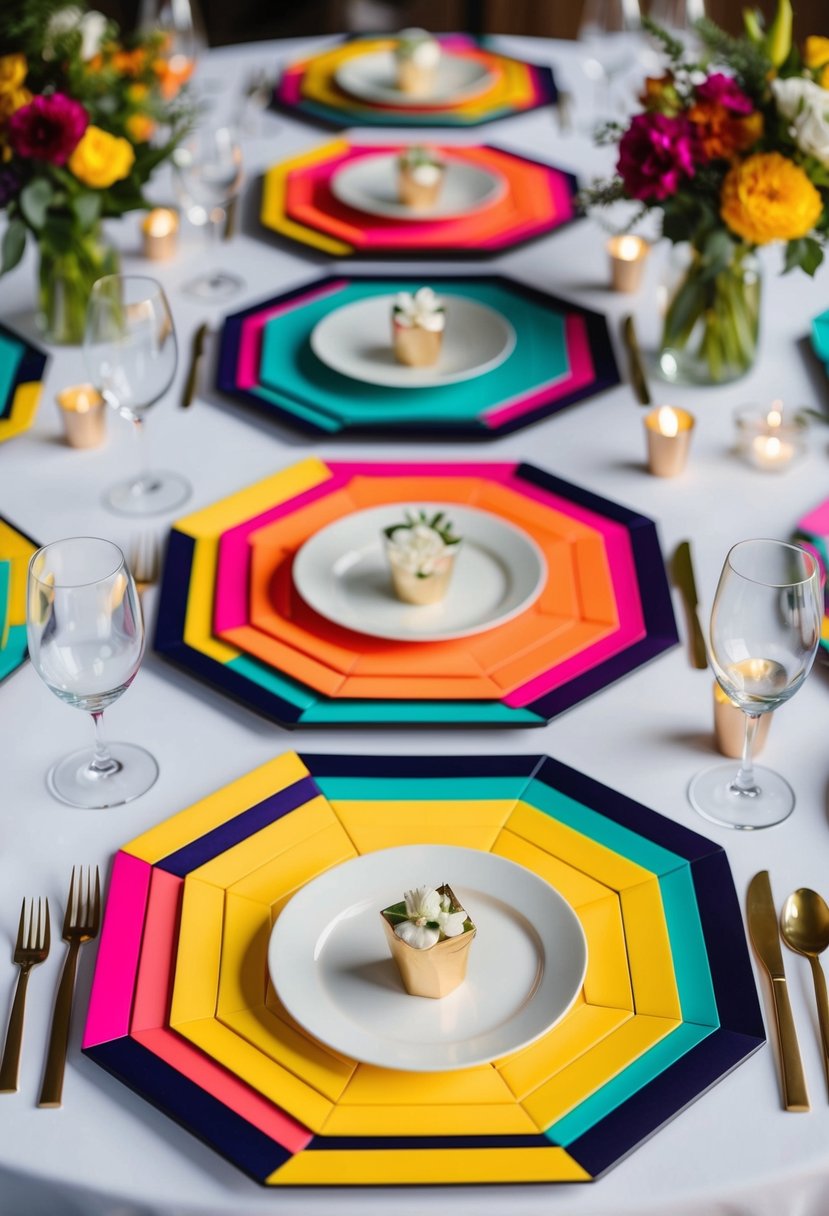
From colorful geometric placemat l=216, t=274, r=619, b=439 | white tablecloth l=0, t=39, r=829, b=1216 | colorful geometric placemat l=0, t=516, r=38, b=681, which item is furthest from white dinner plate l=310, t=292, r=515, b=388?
colorful geometric placemat l=0, t=516, r=38, b=681

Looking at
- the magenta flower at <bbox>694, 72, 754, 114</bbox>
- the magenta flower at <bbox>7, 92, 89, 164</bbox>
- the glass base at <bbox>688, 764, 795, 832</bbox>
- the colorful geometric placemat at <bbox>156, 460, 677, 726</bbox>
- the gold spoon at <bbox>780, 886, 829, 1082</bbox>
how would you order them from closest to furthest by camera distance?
1. the gold spoon at <bbox>780, 886, 829, 1082</bbox>
2. the glass base at <bbox>688, 764, 795, 832</bbox>
3. the colorful geometric placemat at <bbox>156, 460, 677, 726</bbox>
4. the magenta flower at <bbox>694, 72, 754, 114</bbox>
5. the magenta flower at <bbox>7, 92, 89, 164</bbox>

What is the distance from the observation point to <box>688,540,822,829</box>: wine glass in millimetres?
1104

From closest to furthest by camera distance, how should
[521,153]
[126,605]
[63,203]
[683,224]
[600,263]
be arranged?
[126,605] < [683,224] < [63,203] < [600,263] < [521,153]

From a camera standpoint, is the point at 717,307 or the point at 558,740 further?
the point at 717,307

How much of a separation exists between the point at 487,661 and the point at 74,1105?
1.94ft

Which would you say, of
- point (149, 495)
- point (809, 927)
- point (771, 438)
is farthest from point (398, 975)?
point (771, 438)

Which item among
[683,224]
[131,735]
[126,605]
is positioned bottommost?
[131,735]

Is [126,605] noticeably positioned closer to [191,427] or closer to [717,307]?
[191,427]

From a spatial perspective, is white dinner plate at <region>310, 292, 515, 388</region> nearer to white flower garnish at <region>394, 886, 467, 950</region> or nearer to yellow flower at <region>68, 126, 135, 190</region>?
yellow flower at <region>68, 126, 135, 190</region>

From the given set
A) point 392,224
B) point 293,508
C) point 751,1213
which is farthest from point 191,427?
point 751,1213

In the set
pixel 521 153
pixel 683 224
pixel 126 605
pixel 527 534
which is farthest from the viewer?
pixel 521 153

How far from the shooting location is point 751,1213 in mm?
908

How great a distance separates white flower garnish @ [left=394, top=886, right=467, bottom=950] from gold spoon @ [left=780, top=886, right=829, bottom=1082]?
28 centimetres

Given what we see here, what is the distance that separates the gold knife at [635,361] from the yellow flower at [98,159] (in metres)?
0.74
